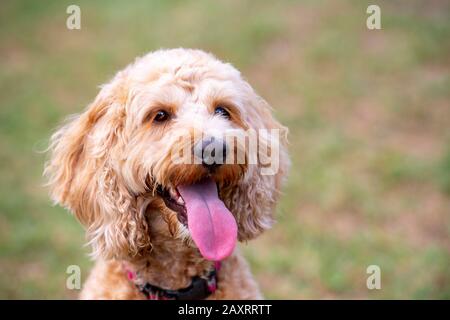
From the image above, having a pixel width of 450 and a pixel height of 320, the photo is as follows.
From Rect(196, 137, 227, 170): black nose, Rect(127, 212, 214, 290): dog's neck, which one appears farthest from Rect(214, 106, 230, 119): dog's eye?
Rect(127, 212, 214, 290): dog's neck

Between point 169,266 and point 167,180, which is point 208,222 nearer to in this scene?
point 167,180

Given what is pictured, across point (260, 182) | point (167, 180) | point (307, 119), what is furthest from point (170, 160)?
point (307, 119)

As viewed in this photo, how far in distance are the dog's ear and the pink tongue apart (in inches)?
9.1

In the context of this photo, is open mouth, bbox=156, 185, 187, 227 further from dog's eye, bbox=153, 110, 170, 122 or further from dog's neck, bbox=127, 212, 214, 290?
dog's eye, bbox=153, 110, 170, 122

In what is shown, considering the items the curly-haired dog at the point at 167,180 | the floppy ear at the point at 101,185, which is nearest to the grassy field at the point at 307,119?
the curly-haired dog at the point at 167,180

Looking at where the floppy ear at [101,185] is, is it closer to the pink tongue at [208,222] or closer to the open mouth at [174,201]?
the open mouth at [174,201]

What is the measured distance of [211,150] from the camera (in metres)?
2.86

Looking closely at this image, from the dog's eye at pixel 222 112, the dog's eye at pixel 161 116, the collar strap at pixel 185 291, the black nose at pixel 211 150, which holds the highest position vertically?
the dog's eye at pixel 222 112

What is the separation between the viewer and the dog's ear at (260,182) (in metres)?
3.31

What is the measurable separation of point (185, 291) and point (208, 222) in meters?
0.54

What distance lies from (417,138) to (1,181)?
4561 mm

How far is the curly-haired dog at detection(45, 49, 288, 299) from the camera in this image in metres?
2.99
